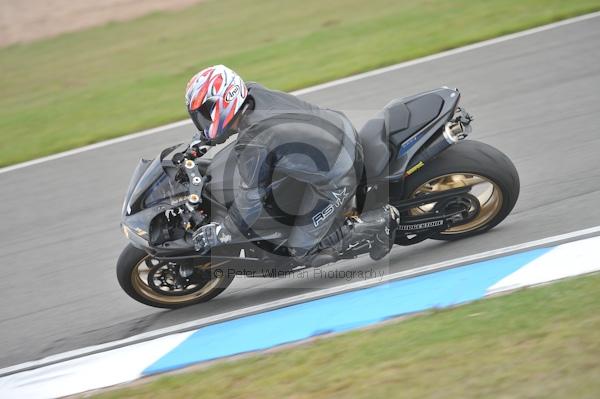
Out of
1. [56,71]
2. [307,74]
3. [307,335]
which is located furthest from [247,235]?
[56,71]

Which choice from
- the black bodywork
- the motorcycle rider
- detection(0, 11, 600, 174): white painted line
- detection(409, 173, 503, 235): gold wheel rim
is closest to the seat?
the black bodywork

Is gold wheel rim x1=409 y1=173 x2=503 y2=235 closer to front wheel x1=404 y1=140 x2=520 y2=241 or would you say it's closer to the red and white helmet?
front wheel x1=404 y1=140 x2=520 y2=241

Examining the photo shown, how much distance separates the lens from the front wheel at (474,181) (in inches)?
224

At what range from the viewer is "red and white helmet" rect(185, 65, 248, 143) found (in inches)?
204

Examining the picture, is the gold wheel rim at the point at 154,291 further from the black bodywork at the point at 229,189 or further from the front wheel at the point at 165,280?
the black bodywork at the point at 229,189

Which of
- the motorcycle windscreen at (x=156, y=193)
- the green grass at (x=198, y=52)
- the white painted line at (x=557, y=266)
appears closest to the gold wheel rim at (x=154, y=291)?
the motorcycle windscreen at (x=156, y=193)

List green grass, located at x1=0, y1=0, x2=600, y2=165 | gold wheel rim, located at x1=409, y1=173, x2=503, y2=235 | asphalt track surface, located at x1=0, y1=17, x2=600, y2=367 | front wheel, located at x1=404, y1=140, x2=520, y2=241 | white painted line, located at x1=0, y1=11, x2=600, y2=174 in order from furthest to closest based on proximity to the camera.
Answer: green grass, located at x1=0, y1=0, x2=600, y2=165, white painted line, located at x1=0, y1=11, x2=600, y2=174, asphalt track surface, located at x1=0, y1=17, x2=600, y2=367, gold wheel rim, located at x1=409, y1=173, x2=503, y2=235, front wheel, located at x1=404, y1=140, x2=520, y2=241

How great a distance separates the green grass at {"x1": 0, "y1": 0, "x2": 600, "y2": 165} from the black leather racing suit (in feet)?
15.9

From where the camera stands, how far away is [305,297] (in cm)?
→ 587

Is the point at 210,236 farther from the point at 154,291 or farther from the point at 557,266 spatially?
the point at 557,266

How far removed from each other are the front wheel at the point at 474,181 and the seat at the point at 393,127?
30 cm

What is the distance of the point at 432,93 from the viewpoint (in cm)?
587

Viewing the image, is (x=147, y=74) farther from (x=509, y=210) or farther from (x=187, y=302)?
(x=509, y=210)

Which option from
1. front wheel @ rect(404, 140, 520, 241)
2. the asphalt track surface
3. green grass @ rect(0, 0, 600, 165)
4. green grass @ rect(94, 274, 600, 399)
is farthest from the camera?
green grass @ rect(0, 0, 600, 165)
